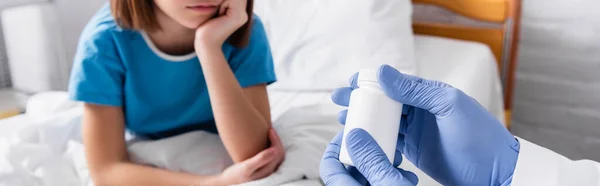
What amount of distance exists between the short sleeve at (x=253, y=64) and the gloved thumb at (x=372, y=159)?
0.41 metres

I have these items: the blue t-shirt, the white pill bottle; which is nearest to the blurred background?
the blue t-shirt

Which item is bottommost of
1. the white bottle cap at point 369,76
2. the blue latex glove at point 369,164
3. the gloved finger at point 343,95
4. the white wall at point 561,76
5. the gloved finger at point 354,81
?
the white wall at point 561,76

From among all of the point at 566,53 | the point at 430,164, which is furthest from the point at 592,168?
the point at 566,53

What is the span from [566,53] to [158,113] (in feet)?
4.15

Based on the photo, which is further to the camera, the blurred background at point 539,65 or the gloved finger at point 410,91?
the blurred background at point 539,65

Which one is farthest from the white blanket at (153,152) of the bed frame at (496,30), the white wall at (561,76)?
the white wall at (561,76)

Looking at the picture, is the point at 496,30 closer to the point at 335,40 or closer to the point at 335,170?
the point at 335,40

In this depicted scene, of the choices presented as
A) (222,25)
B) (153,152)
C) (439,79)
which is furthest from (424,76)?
(153,152)

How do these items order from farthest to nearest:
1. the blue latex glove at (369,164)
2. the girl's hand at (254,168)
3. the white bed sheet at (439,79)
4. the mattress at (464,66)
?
the mattress at (464,66)
the white bed sheet at (439,79)
the girl's hand at (254,168)
the blue latex glove at (369,164)

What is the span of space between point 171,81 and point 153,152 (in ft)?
0.44

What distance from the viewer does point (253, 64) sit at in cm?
107

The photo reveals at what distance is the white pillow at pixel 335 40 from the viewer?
148cm

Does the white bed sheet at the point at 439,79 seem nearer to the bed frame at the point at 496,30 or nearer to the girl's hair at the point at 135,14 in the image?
the bed frame at the point at 496,30

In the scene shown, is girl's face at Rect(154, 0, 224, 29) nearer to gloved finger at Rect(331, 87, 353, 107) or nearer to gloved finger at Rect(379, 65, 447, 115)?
gloved finger at Rect(331, 87, 353, 107)
